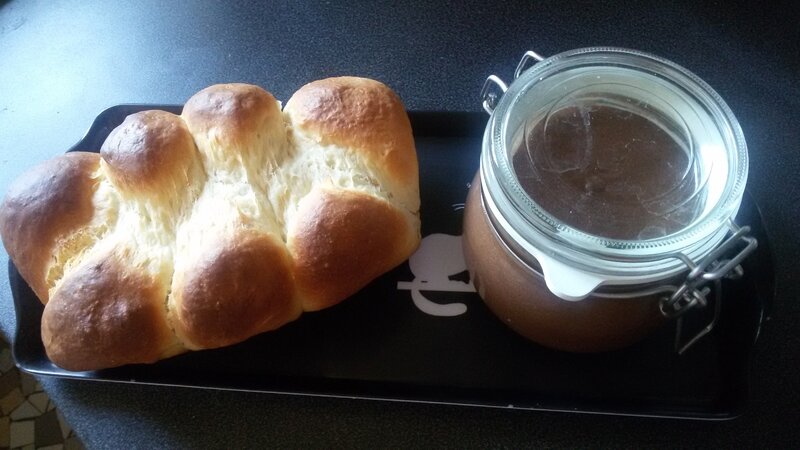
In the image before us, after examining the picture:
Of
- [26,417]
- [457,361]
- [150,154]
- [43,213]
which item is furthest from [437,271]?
[26,417]

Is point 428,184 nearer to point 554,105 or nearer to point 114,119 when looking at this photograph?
point 554,105

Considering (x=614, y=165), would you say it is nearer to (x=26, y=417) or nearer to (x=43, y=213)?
(x=43, y=213)

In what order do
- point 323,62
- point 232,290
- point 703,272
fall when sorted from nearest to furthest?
1. point 703,272
2. point 232,290
3. point 323,62

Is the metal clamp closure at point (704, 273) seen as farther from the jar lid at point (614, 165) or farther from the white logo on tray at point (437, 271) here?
the white logo on tray at point (437, 271)

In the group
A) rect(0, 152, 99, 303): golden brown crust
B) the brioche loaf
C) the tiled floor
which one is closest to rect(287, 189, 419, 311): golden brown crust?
the brioche loaf

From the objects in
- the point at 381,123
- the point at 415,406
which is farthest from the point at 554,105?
the point at 415,406

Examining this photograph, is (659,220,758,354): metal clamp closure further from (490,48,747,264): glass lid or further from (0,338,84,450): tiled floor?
(0,338,84,450): tiled floor
